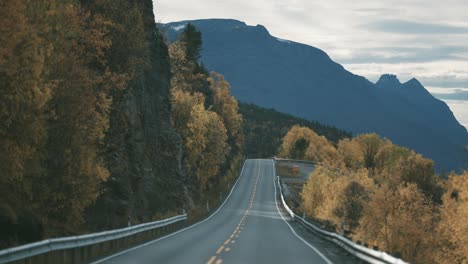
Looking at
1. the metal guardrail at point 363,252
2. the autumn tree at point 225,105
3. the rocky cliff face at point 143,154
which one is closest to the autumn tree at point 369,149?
the autumn tree at point 225,105

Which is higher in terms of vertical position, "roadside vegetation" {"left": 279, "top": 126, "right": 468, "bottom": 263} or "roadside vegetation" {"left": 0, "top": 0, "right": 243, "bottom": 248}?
"roadside vegetation" {"left": 0, "top": 0, "right": 243, "bottom": 248}

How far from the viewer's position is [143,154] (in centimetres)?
4084

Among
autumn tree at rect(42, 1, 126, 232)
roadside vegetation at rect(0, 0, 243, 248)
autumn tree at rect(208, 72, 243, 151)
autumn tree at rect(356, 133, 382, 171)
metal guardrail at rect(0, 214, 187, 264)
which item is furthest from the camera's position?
autumn tree at rect(356, 133, 382, 171)

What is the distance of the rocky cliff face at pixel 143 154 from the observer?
3203 cm

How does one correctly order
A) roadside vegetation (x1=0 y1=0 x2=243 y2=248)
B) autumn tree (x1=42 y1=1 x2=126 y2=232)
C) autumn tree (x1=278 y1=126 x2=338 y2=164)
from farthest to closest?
1. autumn tree (x1=278 y1=126 x2=338 y2=164)
2. autumn tree (x1=42 y1=1 x2=126 y2=232)
3. roadside vegetation (x1=0 y1=0 x2=243 y2=248)

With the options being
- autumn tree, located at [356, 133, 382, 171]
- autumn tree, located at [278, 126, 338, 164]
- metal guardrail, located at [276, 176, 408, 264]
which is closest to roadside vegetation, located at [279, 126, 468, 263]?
metal guardrail, located at [276, 176, 408, 264]

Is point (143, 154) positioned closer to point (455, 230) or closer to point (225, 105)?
point (455, 230)

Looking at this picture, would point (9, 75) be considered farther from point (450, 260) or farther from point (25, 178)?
point (450, 260)

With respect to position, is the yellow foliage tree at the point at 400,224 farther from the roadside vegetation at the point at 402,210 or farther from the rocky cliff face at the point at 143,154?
the rocky cliff face at the point at 143,154

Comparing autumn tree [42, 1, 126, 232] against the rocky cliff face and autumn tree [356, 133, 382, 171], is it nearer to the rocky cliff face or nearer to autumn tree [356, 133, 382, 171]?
the rocky cliff face

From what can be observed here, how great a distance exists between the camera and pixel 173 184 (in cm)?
5053

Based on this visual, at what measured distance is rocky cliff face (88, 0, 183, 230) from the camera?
32.0m

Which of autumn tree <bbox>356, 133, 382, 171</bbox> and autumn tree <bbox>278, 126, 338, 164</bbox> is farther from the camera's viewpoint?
autumn tree <bbox>278, 126, 338, 164</bbox>

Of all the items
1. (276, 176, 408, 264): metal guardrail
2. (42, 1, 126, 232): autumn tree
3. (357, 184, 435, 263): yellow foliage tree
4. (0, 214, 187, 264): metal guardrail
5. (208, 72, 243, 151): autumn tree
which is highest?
(208, 72, 243, 151): autumn tree
